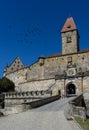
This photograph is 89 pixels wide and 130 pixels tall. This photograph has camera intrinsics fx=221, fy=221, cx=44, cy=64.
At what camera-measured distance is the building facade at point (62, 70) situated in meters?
43.7

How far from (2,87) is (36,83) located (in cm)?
1042

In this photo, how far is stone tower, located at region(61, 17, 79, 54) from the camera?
5964 centimetres

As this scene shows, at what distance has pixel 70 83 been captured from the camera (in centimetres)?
4341

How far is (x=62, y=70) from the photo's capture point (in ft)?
181

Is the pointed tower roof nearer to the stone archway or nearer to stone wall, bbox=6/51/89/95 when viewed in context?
stone wall, bbox=6/51/89/95

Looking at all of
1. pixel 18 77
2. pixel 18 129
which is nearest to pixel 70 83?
pixel 18 77

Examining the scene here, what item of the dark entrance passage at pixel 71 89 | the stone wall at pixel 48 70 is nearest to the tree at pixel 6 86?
the stone wall at pixel 48 70

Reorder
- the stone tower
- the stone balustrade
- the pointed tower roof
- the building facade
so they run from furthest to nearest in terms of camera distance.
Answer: the pointed tower roof < the stone tower < the building facade < the stone balustrade

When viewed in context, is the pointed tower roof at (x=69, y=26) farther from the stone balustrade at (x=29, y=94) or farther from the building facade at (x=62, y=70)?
the stone balustrade at (x=29, y=94)

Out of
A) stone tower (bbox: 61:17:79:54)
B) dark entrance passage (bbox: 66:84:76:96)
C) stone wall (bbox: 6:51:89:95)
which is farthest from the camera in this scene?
stone tower (bbox: 61:17:79:54)

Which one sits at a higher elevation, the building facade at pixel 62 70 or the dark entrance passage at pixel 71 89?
the building facade at pixel 62 70

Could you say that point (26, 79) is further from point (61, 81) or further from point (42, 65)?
point (61, 81)

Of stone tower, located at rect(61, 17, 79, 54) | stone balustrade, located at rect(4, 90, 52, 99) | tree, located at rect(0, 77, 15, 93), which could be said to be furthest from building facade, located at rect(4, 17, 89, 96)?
stone balustrade, located at rect(4, 90, 52, 99)

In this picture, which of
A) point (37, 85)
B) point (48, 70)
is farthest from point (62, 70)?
point (37, 85)
